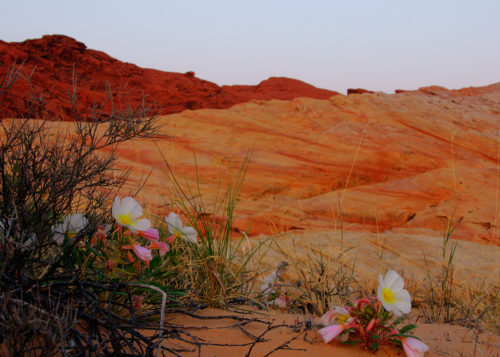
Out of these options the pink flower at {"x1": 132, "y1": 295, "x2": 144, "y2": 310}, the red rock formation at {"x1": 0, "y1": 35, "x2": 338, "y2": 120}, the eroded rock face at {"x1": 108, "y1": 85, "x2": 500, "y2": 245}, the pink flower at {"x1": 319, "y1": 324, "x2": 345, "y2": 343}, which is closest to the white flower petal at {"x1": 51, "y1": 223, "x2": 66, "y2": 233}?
the pink flower at {"x1": 132, "y1": 295, "x2": 144, "y2": 310}

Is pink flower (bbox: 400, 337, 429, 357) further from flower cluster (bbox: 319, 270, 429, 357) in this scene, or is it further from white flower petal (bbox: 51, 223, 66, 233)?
white flower petal (bbox: 51, 223, 66, 233)

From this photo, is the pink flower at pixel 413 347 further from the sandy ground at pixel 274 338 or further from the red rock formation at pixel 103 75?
the red rock formation at pixel 103 75

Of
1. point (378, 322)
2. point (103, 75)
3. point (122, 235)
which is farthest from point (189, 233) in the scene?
point (103, 75)

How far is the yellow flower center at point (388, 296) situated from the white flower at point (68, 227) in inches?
47.6

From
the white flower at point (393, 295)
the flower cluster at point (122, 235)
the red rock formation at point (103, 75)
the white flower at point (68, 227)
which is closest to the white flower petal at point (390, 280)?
the white flower at point (393, 295)

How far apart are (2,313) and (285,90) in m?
35.6

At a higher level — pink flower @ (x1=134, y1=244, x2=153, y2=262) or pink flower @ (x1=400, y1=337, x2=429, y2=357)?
pink flower @ (x1=134, y1=244, x2=153, y2=262)

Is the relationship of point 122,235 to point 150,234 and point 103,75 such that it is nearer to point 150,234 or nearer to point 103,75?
point 150,234

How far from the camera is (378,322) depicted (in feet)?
5.29

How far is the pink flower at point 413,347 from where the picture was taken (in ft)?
5.05

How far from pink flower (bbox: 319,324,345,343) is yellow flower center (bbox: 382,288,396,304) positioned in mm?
196

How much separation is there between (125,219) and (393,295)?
106 cm

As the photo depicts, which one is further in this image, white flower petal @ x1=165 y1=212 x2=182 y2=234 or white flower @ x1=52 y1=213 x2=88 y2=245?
white flower petal @ x1=165 y1=212 x2=182 y2=234

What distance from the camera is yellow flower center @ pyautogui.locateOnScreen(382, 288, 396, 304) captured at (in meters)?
1.59
